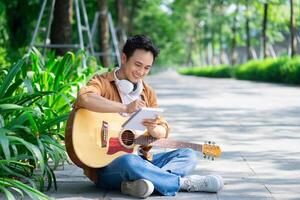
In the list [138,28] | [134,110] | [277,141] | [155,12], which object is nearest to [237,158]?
[277,141]

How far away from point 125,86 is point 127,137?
1.13 feet

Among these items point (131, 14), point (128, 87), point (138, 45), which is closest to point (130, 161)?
point (128, 87)

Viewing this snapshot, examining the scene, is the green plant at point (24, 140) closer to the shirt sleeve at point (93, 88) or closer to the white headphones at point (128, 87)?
the shirt sleeve at point (93, 88)

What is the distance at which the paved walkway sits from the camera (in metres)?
4.78

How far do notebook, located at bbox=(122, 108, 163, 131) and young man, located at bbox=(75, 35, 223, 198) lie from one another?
0.12 feet

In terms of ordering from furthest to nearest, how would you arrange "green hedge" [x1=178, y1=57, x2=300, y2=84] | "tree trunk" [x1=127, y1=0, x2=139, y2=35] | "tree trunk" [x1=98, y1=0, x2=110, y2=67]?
"tree trunk" [x1=127, y1=0, x2=139, y2=35] → "green hedge" [x1=178, y1=57, x2=300, y2=84] → "tree trunk" [x1=98, y1=0, x2=110, y2=67]

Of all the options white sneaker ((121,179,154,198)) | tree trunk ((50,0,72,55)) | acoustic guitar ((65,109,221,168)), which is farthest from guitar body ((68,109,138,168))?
tree trunk ((50,0,72,55))

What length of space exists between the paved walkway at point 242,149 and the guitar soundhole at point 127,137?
0.36 m

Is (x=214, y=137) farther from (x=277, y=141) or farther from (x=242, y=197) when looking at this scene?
(x=242, y=197)

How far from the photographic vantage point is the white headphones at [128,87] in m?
4.70

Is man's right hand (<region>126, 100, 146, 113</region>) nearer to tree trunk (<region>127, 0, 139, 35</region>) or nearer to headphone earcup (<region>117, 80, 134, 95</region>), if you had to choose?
headphone earcup (<region>117, 80, 134, 95</region>)

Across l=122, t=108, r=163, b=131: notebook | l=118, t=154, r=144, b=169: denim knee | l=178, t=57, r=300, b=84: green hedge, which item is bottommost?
l=178, t=57, r=300, b=84: green hedge

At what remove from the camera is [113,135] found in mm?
4590

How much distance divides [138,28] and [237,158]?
49113mm
